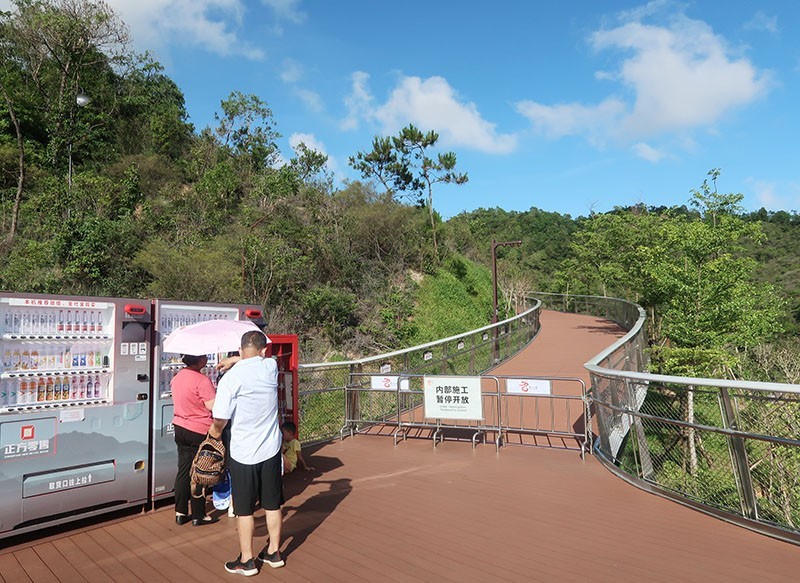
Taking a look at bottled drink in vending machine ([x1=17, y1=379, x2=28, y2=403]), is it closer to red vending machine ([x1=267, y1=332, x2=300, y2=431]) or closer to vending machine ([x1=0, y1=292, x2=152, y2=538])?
vending machine ([x1=0, y1=292, x2=152, y2=538])

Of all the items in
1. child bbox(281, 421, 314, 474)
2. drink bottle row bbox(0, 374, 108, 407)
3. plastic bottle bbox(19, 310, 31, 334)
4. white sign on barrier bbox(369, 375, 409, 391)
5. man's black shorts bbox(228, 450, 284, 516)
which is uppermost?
plastic bottle bbox(19, 310, 31, 334)

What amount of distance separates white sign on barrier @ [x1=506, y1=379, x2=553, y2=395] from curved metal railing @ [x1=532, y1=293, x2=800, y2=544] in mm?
982

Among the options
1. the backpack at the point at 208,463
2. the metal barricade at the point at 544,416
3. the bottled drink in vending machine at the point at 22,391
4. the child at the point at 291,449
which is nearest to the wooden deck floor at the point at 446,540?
the child at the point at 291,449

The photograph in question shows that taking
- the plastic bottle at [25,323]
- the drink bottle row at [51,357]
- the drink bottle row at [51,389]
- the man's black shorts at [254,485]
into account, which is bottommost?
the man's black shorts at [254,485]

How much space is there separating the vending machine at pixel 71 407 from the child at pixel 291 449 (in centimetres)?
178

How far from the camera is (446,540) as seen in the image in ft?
14.6

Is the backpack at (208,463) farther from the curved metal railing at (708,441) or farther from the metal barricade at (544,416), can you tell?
the metal barricade at (544,416)

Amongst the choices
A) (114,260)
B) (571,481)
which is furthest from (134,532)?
(114,260)

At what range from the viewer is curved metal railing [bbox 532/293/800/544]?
177 inches

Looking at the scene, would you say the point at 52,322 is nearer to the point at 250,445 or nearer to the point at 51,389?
the point at 51,389

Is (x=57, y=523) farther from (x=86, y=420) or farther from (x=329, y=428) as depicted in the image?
(x=329, y=428)

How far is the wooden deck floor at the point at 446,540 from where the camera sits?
379 cm

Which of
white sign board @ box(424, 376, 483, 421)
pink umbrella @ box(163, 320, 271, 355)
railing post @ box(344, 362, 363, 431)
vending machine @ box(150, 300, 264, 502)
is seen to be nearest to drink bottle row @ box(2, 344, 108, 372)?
vending machine @ box(150, 300, 264, 502)

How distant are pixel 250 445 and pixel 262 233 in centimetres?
1744
